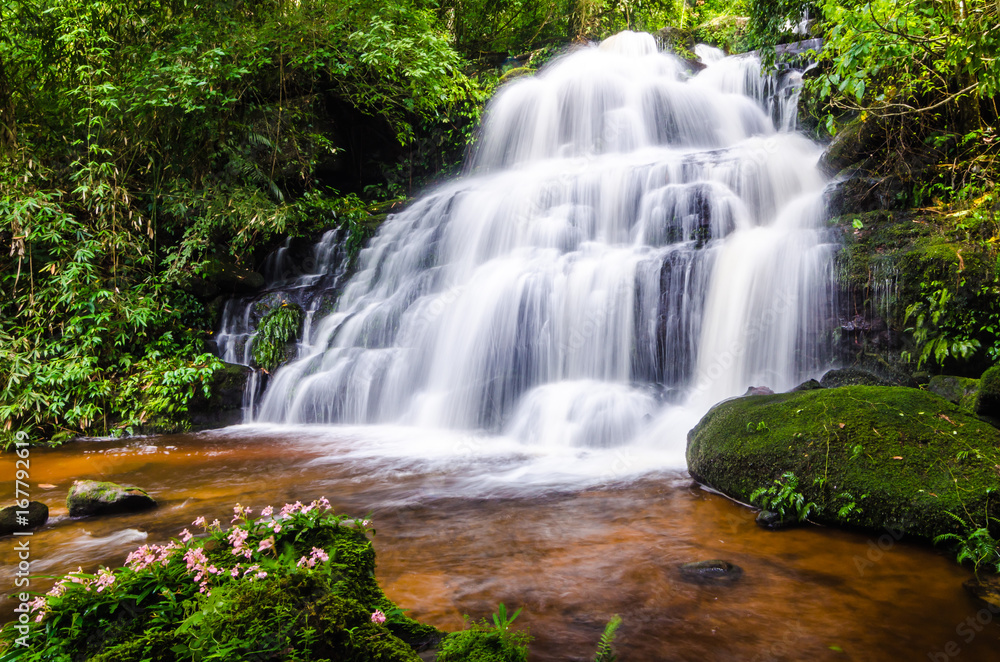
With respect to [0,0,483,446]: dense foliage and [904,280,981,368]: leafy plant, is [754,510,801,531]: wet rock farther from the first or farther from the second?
[0,0,483,446]: dense foliage

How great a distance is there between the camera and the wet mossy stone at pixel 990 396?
405 cm

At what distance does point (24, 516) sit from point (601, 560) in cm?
390

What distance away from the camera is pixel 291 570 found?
1.82 m

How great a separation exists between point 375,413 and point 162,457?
8.67 feet

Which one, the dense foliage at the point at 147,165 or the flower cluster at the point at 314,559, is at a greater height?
the dense foliage at the point at 147,165

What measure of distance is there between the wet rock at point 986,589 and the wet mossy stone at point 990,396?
1.64 meters

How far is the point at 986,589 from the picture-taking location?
2834 mm

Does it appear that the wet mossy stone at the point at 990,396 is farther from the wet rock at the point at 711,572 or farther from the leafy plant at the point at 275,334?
the leafy plant at the point at 275,334

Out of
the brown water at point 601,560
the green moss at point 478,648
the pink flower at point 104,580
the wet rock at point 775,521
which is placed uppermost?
the pink flower at point 104,580

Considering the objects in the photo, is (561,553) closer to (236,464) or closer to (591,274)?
(236,464)

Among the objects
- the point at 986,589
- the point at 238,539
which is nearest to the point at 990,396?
the point at 986,589

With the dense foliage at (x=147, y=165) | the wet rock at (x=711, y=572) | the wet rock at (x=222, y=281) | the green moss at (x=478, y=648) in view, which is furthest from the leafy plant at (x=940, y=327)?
the wet rock at (x=222, y=281)

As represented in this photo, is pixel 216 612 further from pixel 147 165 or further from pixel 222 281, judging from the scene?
pixel 147 165

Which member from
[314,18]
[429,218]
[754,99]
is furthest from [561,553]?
[754,99]
